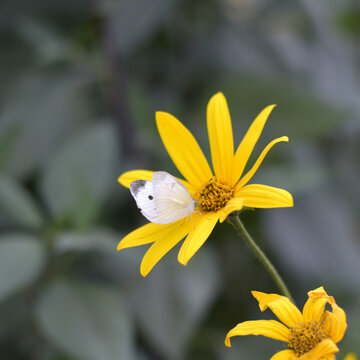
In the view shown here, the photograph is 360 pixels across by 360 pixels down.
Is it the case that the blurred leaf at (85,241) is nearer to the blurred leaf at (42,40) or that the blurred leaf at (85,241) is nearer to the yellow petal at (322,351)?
the yellow petal at (322,351)

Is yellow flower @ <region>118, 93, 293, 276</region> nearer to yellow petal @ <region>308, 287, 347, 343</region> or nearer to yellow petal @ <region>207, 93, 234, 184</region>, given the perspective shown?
yellow petal @ <region>207, 93, 234, 184</region>

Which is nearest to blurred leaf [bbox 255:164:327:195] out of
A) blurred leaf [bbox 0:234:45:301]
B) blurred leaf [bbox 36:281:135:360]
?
blurred leaf [bbox 36:281:135:360]

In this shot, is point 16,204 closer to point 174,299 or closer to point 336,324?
point 174,299

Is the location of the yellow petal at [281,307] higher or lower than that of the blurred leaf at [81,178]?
lower

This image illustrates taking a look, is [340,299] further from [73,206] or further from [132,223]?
[73,206]

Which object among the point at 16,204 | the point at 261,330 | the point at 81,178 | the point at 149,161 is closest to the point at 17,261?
the point at 16,204

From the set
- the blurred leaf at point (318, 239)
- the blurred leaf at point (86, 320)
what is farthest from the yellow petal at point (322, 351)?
the blurred leaf at point (318, 239)
